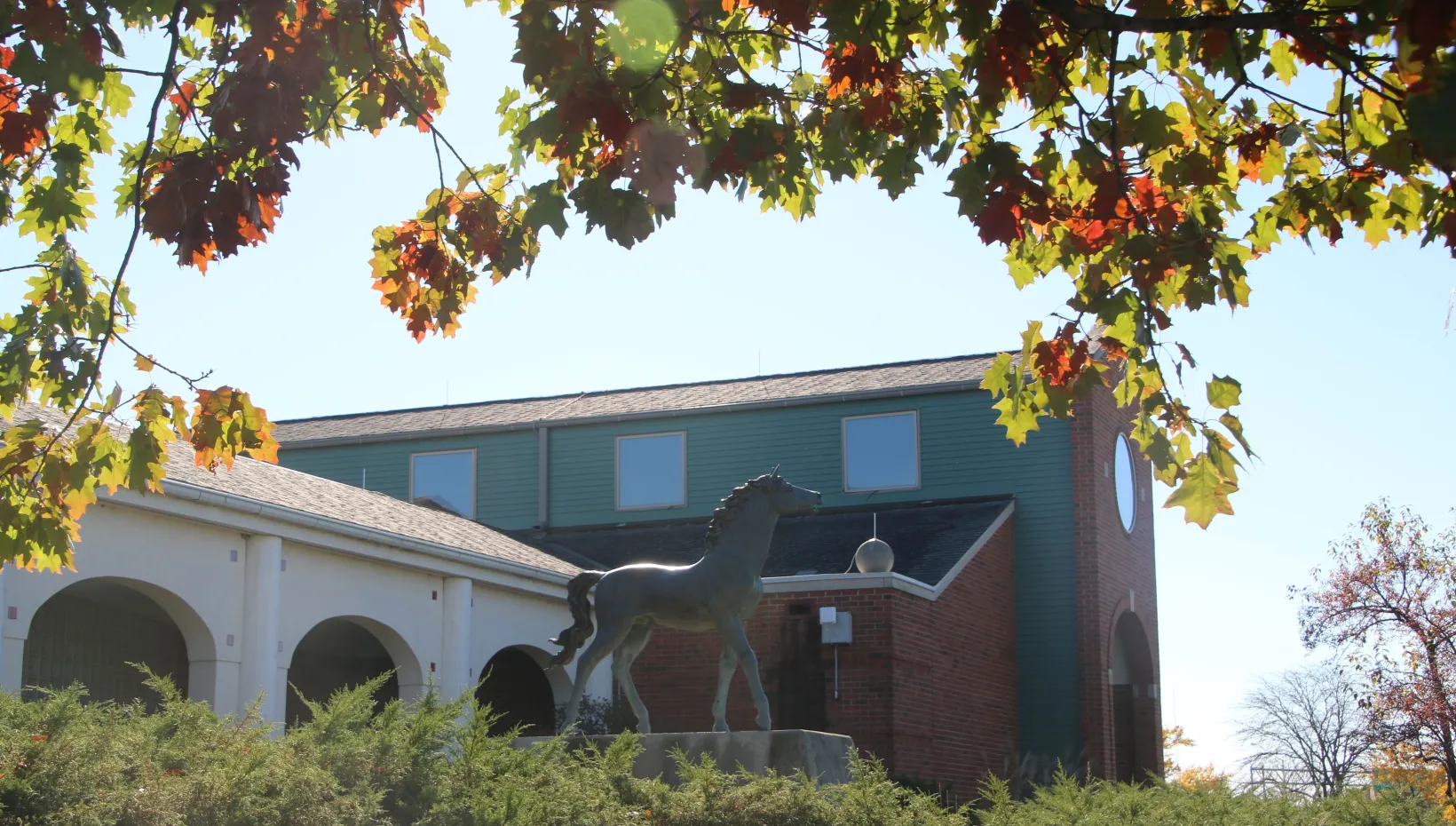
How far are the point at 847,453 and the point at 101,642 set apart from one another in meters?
12.4

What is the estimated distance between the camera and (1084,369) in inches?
249

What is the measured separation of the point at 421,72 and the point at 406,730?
11.2 feet

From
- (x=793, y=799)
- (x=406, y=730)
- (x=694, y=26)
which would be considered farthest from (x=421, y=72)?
(x=793, y=799)

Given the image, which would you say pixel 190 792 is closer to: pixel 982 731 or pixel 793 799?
pixel 793 799

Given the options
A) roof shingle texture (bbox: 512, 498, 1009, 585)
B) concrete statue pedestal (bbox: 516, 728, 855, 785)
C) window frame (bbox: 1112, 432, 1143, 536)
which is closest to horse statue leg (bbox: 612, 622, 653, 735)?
concrete statue pedestal (bbox: 516, 728, 855, 785)

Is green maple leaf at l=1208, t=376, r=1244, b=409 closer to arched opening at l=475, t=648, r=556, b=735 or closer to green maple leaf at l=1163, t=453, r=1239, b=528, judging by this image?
green maple leaf at l=1163, t=453, r=1239, b=528

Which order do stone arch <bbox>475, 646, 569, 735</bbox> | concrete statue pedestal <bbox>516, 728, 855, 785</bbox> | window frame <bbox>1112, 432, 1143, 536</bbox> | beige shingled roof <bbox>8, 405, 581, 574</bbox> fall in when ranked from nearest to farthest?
concrete statue pedestal <bbox>516, 728, 855, 785</bbox> < beige shingled roof <bbox>8, 405, 581, 574</bbox> < stone arch <bbox>475, 646, 569, 735</bbox> < window frame <bbox>1112, 432, 1143, 536</bbox>

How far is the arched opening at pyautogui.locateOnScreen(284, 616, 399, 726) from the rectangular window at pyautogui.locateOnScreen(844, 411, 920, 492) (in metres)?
8.23

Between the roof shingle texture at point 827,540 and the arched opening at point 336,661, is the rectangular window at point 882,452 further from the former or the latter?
the arched opening at point 336,661

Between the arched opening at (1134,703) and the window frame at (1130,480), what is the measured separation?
1.57 meters

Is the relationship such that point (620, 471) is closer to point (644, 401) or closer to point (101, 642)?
point (644, 401)

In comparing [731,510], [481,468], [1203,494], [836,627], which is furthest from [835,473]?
[1203,494]

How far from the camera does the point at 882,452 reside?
25297 millimetres

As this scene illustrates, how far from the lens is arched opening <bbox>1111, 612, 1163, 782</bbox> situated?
26125 mm
